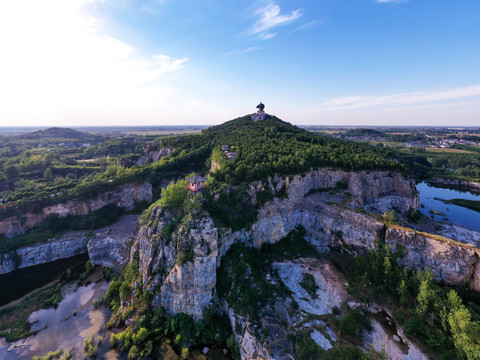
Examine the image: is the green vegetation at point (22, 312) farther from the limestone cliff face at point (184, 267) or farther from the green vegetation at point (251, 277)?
the green vegetation at point (251, 277)

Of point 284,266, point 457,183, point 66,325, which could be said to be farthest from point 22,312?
point 457,183

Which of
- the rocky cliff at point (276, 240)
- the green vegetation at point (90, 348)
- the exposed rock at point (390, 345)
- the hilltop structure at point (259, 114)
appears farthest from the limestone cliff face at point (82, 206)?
the exposed rock at point (390, 345)

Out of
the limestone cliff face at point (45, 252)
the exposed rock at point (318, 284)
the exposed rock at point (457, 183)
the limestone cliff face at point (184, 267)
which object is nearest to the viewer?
the limestone cliff face at point (184, 267)

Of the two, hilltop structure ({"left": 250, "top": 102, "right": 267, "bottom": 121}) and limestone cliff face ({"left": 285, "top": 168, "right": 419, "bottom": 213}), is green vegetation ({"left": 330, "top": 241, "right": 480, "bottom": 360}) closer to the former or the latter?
limestone cliff face ({"left": 285, "top": 168, "right": 419, "bottom": 213})

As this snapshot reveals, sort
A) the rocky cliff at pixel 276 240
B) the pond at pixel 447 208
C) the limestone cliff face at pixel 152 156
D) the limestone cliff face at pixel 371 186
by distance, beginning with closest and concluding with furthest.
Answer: the rocky cliff at pixel 276 240, the limestone cliff face at pixel 371 186, the pond at pixel 447 208, the limestone cliff face at pixel 152 156

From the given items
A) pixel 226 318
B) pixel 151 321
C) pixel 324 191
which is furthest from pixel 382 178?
pixel 151 321

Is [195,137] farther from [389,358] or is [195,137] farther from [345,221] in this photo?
[389,358]
